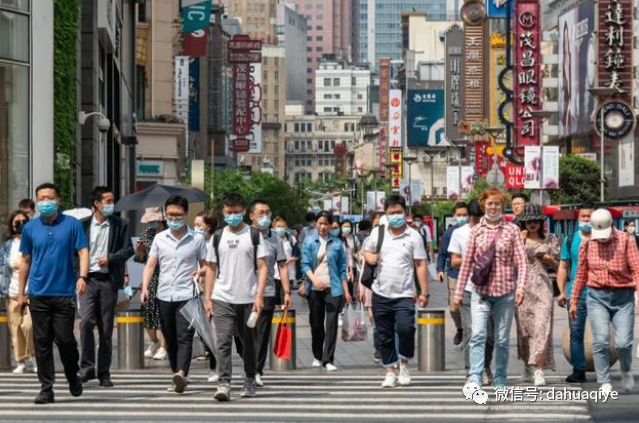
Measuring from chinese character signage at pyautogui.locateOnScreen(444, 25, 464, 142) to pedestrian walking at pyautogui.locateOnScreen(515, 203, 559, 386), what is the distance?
11483 cm

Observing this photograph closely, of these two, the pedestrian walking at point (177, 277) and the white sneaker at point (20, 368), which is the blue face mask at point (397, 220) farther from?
the white sneaker at point (20, 368)

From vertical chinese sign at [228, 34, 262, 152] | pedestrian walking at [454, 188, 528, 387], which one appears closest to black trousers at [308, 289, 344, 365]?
pedestrian walking at [454, 188, 528, 387]

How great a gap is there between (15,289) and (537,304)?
5503mm

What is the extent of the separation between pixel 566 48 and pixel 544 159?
4801 centimetres

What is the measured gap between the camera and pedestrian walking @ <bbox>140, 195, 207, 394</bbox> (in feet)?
48.5

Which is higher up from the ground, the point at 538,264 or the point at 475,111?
the point at 475,111

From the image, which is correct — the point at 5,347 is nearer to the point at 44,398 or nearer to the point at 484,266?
the point at 44,398

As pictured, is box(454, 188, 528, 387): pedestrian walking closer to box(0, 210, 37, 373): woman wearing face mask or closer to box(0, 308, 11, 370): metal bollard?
box(0, 210, 37, 373): woman wearing face mask

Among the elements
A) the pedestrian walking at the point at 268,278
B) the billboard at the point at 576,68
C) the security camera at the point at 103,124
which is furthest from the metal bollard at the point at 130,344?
the billboard at the point at 576,68

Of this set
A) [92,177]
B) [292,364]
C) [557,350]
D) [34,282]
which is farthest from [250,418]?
[92,177]

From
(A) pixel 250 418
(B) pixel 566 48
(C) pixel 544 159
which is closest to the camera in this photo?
(A) pixel 250 418

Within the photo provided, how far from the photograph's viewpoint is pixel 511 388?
48.3 ft

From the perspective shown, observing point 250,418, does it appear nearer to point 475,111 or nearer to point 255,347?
point 255,347

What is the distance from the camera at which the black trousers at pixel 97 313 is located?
15680 mm
